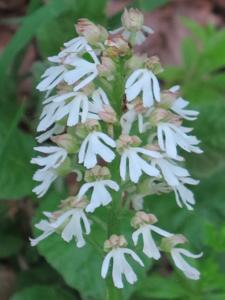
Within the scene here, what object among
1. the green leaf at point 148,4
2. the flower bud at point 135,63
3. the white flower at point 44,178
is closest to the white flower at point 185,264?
the white flower at point 44,178

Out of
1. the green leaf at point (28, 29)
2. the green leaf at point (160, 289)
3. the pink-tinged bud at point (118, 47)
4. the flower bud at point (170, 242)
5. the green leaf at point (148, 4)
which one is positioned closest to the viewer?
the pink-tinged bud at point (118, 47)

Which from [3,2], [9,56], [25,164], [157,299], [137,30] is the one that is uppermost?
[3,2]

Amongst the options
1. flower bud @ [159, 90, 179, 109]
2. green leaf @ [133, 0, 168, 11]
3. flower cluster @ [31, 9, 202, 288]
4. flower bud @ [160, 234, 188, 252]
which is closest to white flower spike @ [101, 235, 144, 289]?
flower cluster @ [31, 9, 202, 288]

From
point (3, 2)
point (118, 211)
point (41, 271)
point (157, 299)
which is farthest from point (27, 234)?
point (3, 2)

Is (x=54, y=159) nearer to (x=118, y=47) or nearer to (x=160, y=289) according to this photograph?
(x=118, y=47)

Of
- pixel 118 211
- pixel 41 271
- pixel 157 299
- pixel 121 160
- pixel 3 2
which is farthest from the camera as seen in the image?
pixel 3 2

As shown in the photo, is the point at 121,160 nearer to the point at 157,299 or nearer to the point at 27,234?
the point at 157,299

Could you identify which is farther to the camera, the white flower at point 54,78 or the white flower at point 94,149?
the white flower at point 54,78

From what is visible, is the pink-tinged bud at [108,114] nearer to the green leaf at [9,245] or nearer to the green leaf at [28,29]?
the green leaf at [28,29]
